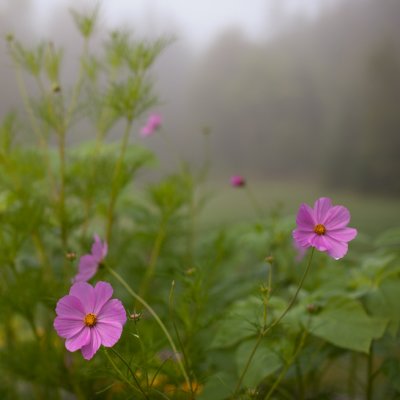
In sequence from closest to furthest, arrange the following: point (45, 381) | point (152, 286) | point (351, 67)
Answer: point (45, 381), point (152, 286), point (351, 67)

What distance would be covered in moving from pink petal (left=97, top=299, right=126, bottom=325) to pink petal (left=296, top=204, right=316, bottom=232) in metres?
0.15

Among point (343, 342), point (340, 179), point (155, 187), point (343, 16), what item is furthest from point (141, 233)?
point (343, 16)

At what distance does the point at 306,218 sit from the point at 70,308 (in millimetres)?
201

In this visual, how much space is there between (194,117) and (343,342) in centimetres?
130

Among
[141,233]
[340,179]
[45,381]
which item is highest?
[340,179]

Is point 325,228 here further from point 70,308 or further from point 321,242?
point 70,308

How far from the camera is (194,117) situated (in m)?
1.80

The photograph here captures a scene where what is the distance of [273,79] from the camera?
5.48 ft

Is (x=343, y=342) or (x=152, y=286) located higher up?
(x=152, y=286)

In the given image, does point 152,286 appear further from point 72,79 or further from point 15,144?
point 72,79

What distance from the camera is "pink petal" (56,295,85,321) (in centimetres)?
40

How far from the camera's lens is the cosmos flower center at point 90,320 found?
1.31 ft

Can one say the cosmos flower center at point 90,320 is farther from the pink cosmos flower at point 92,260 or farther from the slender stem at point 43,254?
the slender stem at point 43,254

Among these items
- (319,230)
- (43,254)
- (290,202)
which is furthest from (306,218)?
(290,202)
